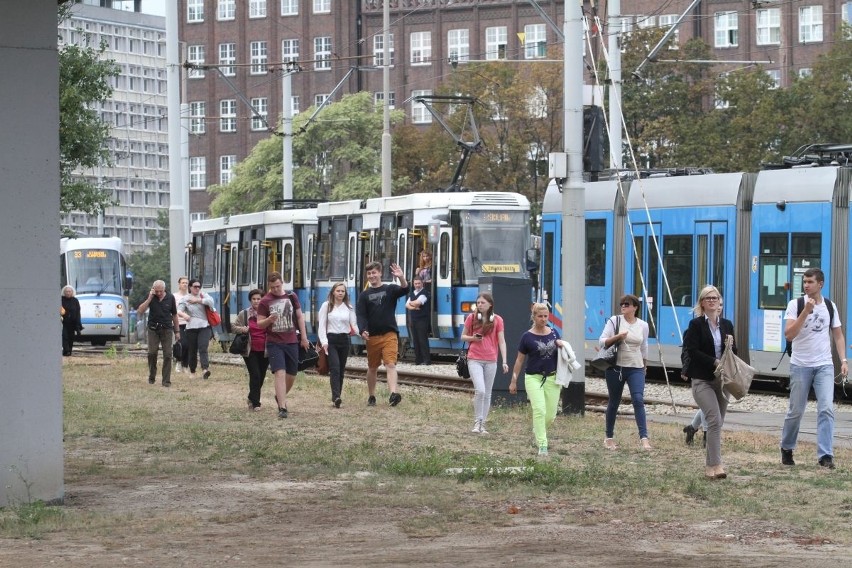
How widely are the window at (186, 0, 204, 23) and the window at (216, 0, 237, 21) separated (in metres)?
1.02

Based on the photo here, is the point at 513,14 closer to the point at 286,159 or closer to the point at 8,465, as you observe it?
the point at 286,159

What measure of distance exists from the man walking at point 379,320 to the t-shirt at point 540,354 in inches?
194

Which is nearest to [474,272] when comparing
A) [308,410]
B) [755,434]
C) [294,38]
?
[308,410]

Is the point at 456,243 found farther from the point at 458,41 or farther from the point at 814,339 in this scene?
the point at 458,41

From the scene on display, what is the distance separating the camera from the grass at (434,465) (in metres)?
12.8

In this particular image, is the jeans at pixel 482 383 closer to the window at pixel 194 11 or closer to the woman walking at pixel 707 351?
the woman walking at pixel 707 351

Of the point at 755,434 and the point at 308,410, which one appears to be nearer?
the point at 755,434

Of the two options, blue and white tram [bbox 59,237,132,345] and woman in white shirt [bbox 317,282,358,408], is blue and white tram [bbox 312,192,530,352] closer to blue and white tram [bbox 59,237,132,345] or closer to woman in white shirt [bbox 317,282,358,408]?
woman in white shirt [bbox 317,282,358,408]

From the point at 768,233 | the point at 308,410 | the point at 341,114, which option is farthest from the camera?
the point at 341,114

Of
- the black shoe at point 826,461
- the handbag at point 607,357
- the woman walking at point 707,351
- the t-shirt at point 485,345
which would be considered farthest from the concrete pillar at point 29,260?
the t-shirt at point 485,345

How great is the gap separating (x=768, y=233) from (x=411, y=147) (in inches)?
1968

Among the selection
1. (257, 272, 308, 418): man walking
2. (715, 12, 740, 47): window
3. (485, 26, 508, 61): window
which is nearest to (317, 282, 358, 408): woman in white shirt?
(257, 272, 308, 418): man walking

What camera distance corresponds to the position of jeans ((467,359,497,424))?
19.6m

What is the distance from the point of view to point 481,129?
68.0 meters
